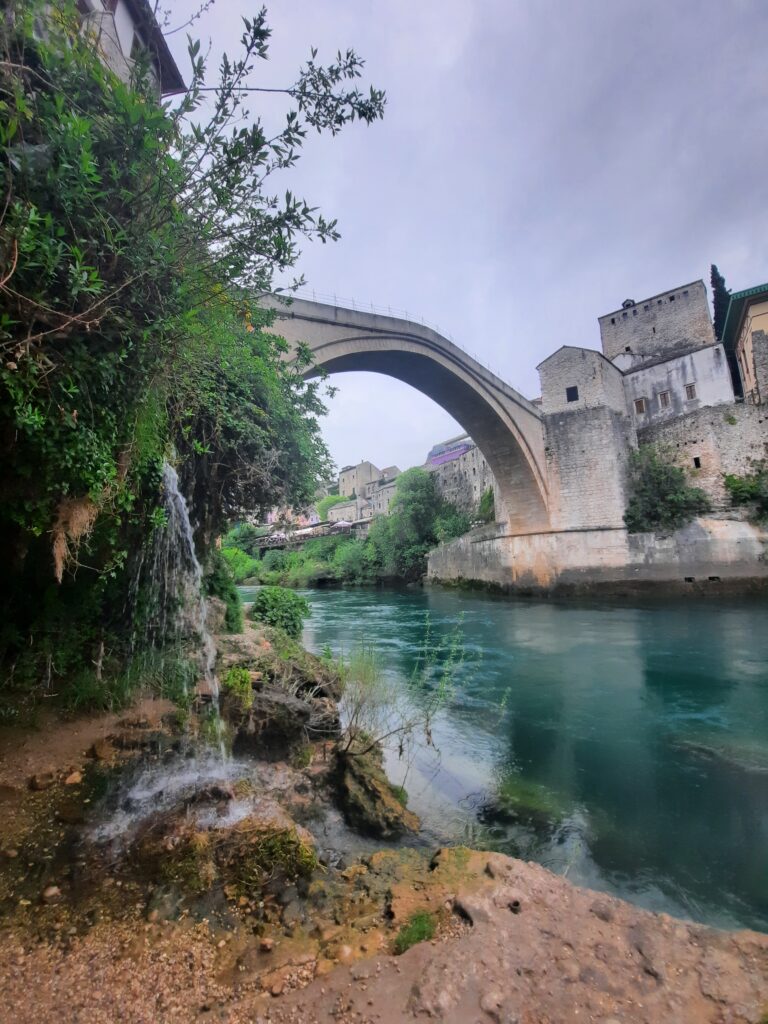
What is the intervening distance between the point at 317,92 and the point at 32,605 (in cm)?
451

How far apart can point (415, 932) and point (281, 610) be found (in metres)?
7.09

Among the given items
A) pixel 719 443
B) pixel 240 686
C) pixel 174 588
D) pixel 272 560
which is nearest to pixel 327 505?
pixel 272 560

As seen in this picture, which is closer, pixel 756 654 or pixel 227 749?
pixel 227 749

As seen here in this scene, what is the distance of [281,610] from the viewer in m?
8.78

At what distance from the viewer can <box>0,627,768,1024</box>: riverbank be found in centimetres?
168

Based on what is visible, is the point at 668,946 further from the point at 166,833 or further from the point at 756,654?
the point at 756,654

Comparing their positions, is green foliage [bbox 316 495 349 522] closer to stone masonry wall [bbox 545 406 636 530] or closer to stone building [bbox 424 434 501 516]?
stone building [bbox 424 434 501 516]

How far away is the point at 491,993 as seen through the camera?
171 cm

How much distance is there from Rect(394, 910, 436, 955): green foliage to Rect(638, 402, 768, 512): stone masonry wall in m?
17.9

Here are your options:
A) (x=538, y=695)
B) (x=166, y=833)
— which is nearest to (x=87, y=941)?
(x=166, y=833)

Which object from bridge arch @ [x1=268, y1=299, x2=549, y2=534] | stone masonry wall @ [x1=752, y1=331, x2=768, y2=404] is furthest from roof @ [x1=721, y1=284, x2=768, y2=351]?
bridge arch @ [x1=268, y1=299, x2=549, y2=534]

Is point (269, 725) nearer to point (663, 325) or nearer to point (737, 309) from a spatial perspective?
point (737, 309)

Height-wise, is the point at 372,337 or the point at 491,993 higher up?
the point at 372,337

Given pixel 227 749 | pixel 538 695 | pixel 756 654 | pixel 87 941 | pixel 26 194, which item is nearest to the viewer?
pixel 87 941
